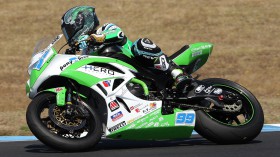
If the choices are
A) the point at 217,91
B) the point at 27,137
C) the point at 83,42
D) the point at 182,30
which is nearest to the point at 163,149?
the point at 217,91

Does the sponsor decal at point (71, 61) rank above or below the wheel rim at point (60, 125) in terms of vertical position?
above

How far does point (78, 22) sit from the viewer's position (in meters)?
6.44

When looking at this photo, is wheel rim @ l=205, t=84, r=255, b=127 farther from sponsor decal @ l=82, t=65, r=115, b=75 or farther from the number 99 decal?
sponsor decal @ l=82, t=65, r=115, b=75

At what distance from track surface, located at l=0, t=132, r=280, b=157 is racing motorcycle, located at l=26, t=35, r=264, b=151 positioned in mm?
130

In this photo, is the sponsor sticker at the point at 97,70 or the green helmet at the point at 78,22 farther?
the green helmet at the point at 78,22

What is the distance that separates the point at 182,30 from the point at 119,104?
45.7 ft

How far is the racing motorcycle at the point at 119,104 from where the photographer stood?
19.4 ft

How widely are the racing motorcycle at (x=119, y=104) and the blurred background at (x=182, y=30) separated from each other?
7600 millimetres

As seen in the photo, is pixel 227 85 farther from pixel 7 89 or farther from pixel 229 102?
pixel 7 89

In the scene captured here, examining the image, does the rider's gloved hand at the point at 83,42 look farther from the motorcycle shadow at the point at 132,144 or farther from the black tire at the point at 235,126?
the black tire at the point at 235,126

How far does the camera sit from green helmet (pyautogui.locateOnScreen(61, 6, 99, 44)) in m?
6.44

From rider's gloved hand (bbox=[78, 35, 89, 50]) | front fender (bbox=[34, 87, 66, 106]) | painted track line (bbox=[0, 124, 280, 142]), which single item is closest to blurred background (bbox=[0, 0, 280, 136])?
painted track line (bbox=[0, 124, 280, 142])

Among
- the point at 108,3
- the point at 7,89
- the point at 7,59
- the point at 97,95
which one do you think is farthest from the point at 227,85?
the point at 108,3

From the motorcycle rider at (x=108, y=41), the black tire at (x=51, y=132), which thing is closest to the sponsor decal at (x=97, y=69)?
the motorcycle rider at (x=108, y=41)
